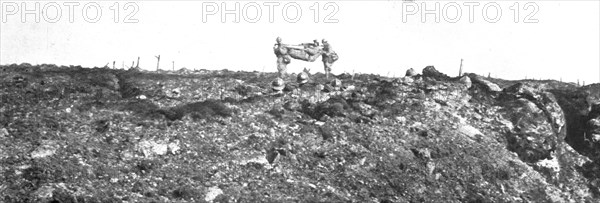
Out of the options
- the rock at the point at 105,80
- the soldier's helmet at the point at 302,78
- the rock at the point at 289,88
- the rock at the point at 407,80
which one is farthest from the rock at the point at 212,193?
the rock at the point at 407,80

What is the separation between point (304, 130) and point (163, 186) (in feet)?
24.6

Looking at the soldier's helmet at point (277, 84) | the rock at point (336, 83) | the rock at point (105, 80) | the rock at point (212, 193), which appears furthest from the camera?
the rock at point (336, 83)

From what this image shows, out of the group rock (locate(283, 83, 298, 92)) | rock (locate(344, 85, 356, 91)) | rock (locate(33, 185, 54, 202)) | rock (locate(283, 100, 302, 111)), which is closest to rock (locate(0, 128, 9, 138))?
rock (locate(33, 185, 54, 202))

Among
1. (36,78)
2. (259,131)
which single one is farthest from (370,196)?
(36,78)

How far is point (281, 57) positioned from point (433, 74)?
826 centimetres

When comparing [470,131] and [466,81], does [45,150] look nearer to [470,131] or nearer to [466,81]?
[470,131]

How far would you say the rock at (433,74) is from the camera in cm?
3912

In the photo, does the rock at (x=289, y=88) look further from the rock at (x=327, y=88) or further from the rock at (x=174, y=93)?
the rock at (x=174, y=93)

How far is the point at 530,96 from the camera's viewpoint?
3653 cm

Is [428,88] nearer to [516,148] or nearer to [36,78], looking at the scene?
[516,148]

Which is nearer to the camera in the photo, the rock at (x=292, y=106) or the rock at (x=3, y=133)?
the rock at (x=3, y=133)

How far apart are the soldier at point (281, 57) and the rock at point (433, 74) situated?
→ 7.53 metres

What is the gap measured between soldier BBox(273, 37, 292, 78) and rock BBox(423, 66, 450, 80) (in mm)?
7527

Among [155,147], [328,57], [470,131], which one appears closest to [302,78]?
[328,57]
